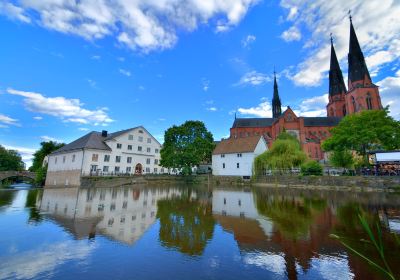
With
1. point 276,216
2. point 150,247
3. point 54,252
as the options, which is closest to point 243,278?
point 150,247

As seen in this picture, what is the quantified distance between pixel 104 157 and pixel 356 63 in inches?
2689

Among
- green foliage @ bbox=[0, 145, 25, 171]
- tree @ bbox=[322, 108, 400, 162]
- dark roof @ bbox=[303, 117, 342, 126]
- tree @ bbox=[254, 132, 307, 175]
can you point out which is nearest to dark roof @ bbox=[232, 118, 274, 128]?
dark roof @ bbox=[303, 117, 342, 126]

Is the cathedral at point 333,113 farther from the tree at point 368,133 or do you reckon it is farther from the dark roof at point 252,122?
the tree at point 368,133

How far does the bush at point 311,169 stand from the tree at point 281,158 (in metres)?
2.06

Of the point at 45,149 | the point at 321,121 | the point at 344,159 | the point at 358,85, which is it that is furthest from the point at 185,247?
the point at 321,121

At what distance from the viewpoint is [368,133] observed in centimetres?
2802

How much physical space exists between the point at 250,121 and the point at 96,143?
4673 cm

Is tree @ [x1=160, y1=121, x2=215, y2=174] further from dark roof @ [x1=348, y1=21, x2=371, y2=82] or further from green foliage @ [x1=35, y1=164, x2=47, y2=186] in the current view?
dark roof @ [x1=348, y1=21, x2=371, y2=82]

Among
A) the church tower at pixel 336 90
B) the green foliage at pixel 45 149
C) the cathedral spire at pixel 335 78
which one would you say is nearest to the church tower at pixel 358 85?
the church tower at pixel 336 90

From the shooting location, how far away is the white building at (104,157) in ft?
125

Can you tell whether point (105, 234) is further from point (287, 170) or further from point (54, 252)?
point (287, 170)

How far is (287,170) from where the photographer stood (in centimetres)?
3173

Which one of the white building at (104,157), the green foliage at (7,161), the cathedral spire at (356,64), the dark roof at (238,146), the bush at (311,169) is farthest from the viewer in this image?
the green foliage at (7,161)

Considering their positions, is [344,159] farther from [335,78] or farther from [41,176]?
[41,176]
